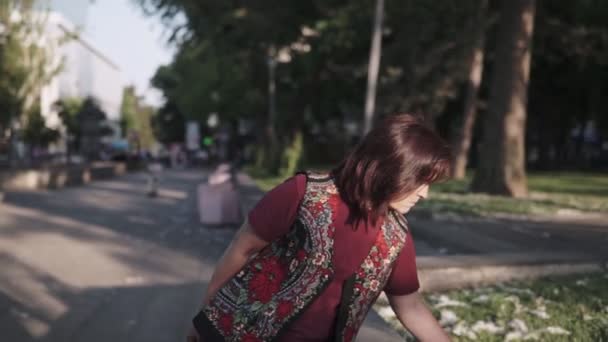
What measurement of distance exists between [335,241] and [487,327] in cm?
301

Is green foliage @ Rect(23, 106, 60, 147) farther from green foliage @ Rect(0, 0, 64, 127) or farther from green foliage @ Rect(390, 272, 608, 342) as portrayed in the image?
green foliage @ Rect(390, 272, 608, 342)

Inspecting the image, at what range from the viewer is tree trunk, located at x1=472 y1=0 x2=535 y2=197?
16.5 m

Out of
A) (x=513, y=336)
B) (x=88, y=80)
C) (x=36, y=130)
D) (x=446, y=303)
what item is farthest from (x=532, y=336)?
(x=88, y=80)

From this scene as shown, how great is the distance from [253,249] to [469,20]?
21809 mm

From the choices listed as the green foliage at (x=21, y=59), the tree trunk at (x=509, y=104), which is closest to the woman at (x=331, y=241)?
the tree trunk at (x=509, y=104)

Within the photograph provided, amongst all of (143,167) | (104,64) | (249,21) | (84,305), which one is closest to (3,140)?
(249,21)

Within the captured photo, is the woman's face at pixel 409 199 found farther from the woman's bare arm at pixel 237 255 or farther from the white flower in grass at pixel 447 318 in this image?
the white flower in grass at pixel 447 318

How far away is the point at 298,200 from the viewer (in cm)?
209

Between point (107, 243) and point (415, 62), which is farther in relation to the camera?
point (415, 62)

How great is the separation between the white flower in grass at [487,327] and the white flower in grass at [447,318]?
0.16m

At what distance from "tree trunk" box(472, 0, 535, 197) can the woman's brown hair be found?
15.3 m

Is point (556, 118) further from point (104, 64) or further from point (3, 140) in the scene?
point (104, 64)

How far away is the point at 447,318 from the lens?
16.4 ft

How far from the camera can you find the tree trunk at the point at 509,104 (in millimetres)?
16547
